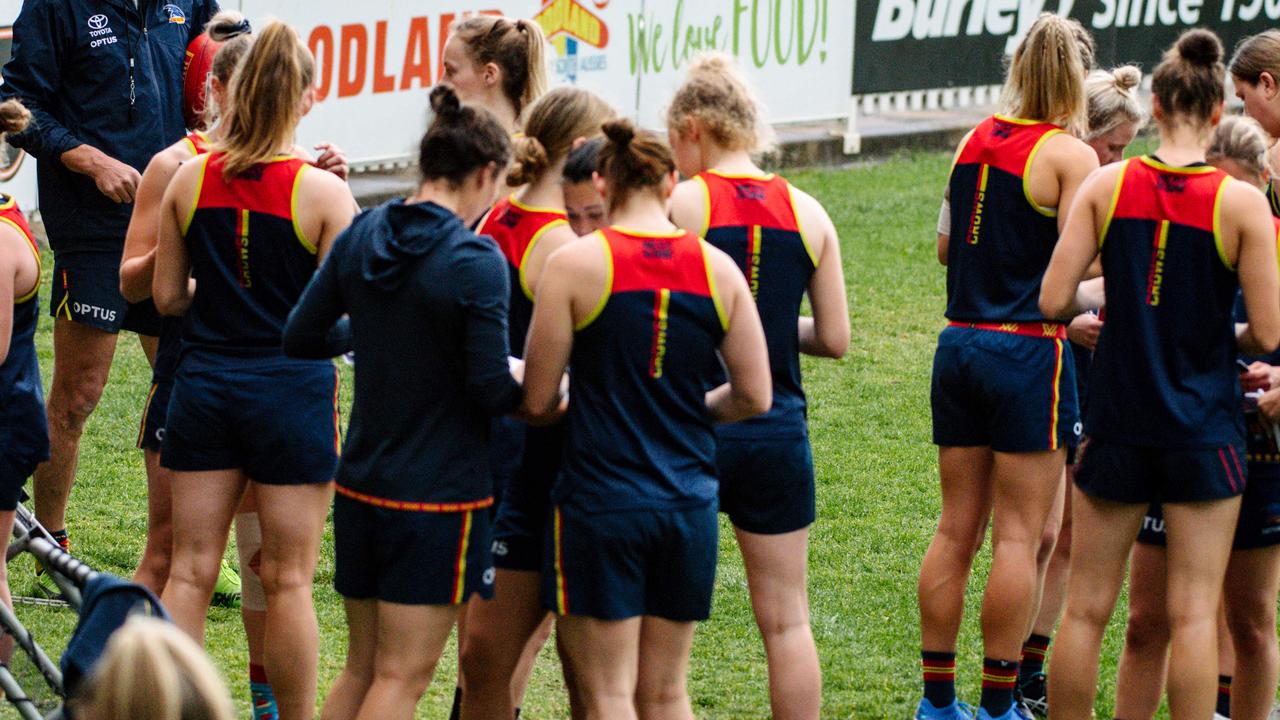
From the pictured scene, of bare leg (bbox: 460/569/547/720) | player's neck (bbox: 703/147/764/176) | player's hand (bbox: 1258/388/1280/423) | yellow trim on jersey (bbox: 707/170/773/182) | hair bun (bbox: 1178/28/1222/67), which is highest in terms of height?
hair bun (bbox: 1178/28/1222/67)

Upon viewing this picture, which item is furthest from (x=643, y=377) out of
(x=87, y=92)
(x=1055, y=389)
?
(x=87, y=92)

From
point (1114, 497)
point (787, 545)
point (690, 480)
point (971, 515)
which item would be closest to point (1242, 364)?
point (1114, 497)

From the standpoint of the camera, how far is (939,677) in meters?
4.85

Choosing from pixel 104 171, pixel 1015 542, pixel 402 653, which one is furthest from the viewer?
pixel 104 171

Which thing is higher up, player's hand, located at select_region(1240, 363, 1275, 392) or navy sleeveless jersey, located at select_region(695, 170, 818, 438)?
navy sleeveless jersey, located at select_region(695, 170, 818, 438)

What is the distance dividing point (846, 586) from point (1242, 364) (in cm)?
207

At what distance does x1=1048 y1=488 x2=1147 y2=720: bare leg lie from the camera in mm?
4219

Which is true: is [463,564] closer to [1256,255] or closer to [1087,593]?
[1087,593]

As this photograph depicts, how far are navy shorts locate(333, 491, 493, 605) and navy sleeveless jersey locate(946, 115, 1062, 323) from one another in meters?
1.78

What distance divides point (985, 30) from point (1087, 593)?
11817mm

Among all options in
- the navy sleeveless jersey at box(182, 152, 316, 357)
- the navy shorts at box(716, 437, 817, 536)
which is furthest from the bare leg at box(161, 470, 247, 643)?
the navy shorts at box(716, 437, 817, 536)

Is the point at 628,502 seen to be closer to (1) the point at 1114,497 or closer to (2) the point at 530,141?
(2) the point at 530,141

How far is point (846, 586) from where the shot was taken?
240 inches

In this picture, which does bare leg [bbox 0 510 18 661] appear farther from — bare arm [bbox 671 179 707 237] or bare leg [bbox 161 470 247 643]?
bare arm [bbox 671 179 707 237]
